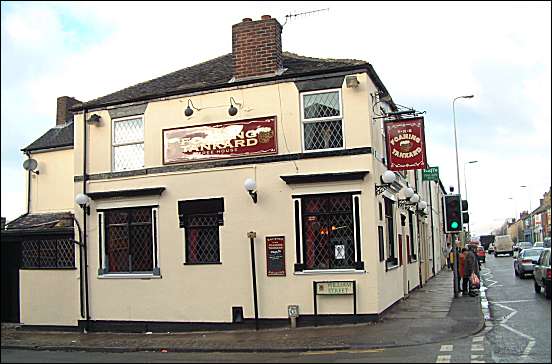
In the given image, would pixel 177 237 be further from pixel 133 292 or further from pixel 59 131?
pixel 59 131

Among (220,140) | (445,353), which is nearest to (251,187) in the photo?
(220,140)

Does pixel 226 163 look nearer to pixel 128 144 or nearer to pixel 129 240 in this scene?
pixel 128 144

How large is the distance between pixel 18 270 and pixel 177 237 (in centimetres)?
580

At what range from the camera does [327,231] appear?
14.8 metres

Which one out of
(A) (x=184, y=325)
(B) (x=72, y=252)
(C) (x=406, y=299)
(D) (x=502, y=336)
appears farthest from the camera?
(C) (x=406, y=299)

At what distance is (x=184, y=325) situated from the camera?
1581cm

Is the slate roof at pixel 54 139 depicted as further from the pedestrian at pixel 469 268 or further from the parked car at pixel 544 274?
the parked car at pixel 544 274

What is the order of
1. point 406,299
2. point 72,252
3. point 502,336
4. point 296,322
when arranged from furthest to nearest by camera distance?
point 406,299
point 72,252
point 296,322
point 502,336

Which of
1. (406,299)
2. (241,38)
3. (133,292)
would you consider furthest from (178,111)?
(406,299)

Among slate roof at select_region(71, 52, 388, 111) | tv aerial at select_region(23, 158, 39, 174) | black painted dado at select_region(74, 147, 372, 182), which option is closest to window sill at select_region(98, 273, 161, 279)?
black painted dado at select_region(74, 147, 372, 182)

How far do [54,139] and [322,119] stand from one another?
43.3 feet

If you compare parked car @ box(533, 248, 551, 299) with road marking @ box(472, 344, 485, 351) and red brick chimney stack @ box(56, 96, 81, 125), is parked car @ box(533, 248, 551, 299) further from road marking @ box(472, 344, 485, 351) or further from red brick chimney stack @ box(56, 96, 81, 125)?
red brick chimney stack @ box(56, 96, 81, 125)

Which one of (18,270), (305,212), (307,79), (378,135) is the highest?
(307,79)

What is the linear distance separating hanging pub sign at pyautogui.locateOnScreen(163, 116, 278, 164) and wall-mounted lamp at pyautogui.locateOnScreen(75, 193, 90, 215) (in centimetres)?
264
